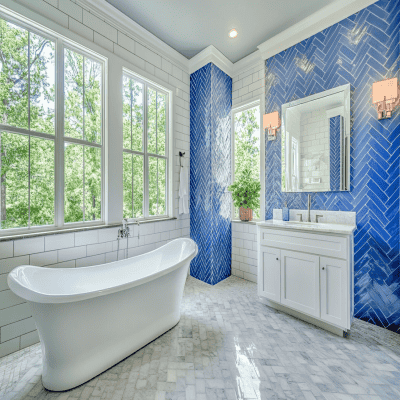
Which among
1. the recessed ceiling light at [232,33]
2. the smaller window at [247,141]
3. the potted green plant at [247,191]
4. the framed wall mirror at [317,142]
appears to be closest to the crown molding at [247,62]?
the recessed ceiling light at [232,33]

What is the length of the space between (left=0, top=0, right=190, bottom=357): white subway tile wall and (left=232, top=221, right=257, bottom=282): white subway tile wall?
0.86 meters

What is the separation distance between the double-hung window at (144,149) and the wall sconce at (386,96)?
2481 millimetres

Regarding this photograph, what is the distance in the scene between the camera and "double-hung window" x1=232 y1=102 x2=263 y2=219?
3238mm

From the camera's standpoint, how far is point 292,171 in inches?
106

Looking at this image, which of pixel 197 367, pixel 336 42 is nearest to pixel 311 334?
pixel 197 367

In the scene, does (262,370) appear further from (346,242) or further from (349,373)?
(346,242)

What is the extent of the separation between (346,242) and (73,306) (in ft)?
Result: 7.18

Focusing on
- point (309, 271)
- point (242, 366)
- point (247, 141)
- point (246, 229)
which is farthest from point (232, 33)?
point (242, 366)

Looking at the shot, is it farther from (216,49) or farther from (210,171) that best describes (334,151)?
(216,49)

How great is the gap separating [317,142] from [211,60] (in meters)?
1.90

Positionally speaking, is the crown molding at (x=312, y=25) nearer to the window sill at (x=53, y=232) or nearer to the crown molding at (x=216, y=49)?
the crown molding at (x=216, y=49)

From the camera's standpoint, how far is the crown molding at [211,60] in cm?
299

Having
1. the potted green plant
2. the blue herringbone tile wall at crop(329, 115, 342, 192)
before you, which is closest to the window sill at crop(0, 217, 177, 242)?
the potted green plant

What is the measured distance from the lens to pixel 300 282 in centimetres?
211
